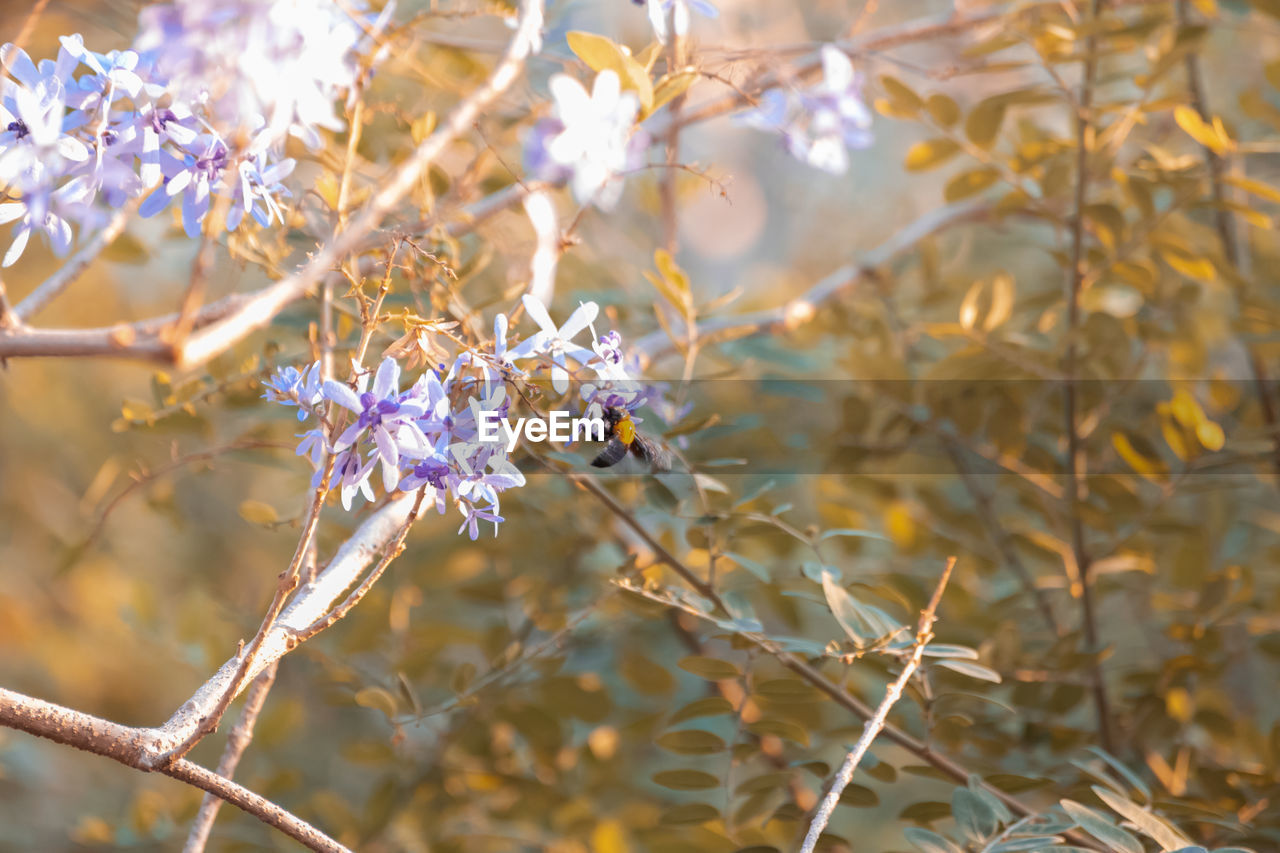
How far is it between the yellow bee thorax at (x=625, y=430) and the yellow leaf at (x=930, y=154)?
46 centimetres

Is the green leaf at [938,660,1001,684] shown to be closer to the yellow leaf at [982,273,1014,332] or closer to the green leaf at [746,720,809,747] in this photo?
the green leaf at [746,720,809,747]

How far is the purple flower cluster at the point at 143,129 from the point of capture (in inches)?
12.9

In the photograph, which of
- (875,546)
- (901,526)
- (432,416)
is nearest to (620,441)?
(432,416)

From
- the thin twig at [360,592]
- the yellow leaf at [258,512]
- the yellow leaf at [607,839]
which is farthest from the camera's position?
the yellow leaf at [607,839]

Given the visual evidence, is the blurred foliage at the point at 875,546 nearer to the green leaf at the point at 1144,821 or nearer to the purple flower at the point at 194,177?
the green leaf at the point at 1144,821

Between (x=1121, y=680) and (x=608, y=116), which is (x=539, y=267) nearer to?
(x=608, y=116)

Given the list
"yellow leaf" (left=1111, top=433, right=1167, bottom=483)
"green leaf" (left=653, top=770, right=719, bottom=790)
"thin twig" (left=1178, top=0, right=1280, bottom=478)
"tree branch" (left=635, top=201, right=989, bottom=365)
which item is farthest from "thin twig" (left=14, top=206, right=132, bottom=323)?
"thin twig" (left=1178, top=0, right=1280, bottom=478)

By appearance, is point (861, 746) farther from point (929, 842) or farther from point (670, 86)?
point (670, 86)

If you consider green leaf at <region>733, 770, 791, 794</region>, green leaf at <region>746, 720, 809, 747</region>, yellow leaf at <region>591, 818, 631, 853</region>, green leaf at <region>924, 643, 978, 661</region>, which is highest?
green leaf at <region>924, 643, 978, 661</region>

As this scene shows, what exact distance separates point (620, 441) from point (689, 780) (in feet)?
0.86

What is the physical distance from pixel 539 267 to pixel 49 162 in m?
0.21

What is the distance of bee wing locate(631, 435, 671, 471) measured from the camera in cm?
46

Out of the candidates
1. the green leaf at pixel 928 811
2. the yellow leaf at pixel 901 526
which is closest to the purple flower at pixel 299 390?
the green leaf at pixel 928 811

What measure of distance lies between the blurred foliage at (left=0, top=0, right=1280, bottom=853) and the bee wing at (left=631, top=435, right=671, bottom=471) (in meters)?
0.05
